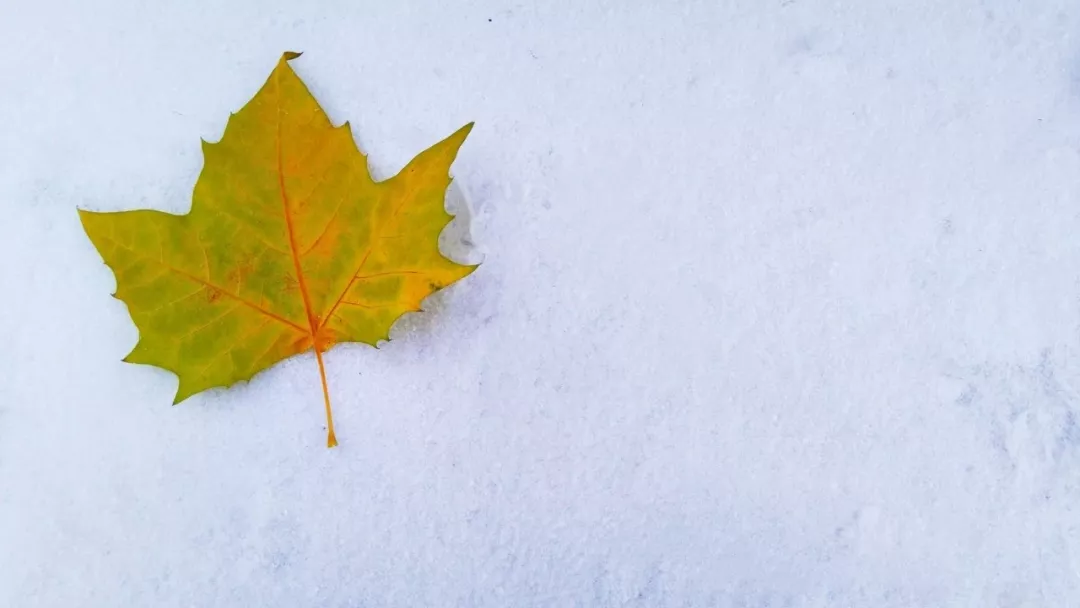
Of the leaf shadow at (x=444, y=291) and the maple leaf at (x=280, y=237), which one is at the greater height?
the maple leaf at (x=280, y=237)

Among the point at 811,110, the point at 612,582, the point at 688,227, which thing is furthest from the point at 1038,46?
the point at 612,582

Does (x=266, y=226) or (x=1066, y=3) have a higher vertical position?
(x=266, y=226)

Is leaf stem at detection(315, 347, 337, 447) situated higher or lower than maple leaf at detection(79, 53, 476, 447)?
lower

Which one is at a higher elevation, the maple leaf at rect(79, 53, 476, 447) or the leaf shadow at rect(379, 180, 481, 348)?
the maple leaf at rect(79, 53, 476, 447)

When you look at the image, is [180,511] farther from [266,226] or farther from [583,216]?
[583,216]
